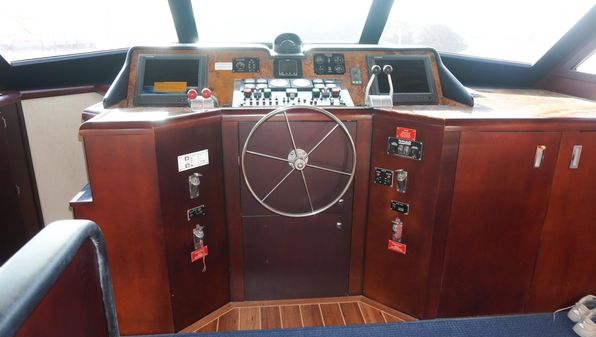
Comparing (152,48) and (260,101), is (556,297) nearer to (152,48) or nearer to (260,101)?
(260,101)

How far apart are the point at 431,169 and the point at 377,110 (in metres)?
0.34

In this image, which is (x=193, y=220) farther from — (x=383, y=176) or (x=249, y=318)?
(x=383, y=176)

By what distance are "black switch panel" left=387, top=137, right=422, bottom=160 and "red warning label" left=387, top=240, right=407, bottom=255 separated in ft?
1.36

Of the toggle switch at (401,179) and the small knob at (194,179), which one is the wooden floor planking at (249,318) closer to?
the small knob at (194,179)

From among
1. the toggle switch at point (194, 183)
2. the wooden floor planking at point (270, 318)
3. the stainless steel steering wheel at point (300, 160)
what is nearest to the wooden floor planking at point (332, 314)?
the wooden floor planking at point (270, 318)

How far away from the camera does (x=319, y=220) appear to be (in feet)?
6.40

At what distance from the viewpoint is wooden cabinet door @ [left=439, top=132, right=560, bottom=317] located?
65.8 inches

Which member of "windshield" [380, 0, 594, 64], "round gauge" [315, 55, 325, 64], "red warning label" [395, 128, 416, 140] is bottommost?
"red warning label" [395, 128, 416, 140]

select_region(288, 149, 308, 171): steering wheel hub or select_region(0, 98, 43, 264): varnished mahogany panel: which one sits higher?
select_region(288, 149, 308, 171): steering wheel hub

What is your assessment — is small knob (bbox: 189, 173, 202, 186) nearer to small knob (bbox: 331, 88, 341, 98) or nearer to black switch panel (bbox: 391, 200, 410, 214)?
small knob (bbox: 331, 88, 341, 98)

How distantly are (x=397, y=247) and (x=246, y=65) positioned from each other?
3.81ft

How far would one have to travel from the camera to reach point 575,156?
1.71 metres

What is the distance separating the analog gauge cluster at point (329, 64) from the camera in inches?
85.1

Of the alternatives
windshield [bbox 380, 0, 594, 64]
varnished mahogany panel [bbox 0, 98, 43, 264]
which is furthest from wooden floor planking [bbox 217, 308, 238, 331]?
windshield [bbox 380, 0, 594, 64]
